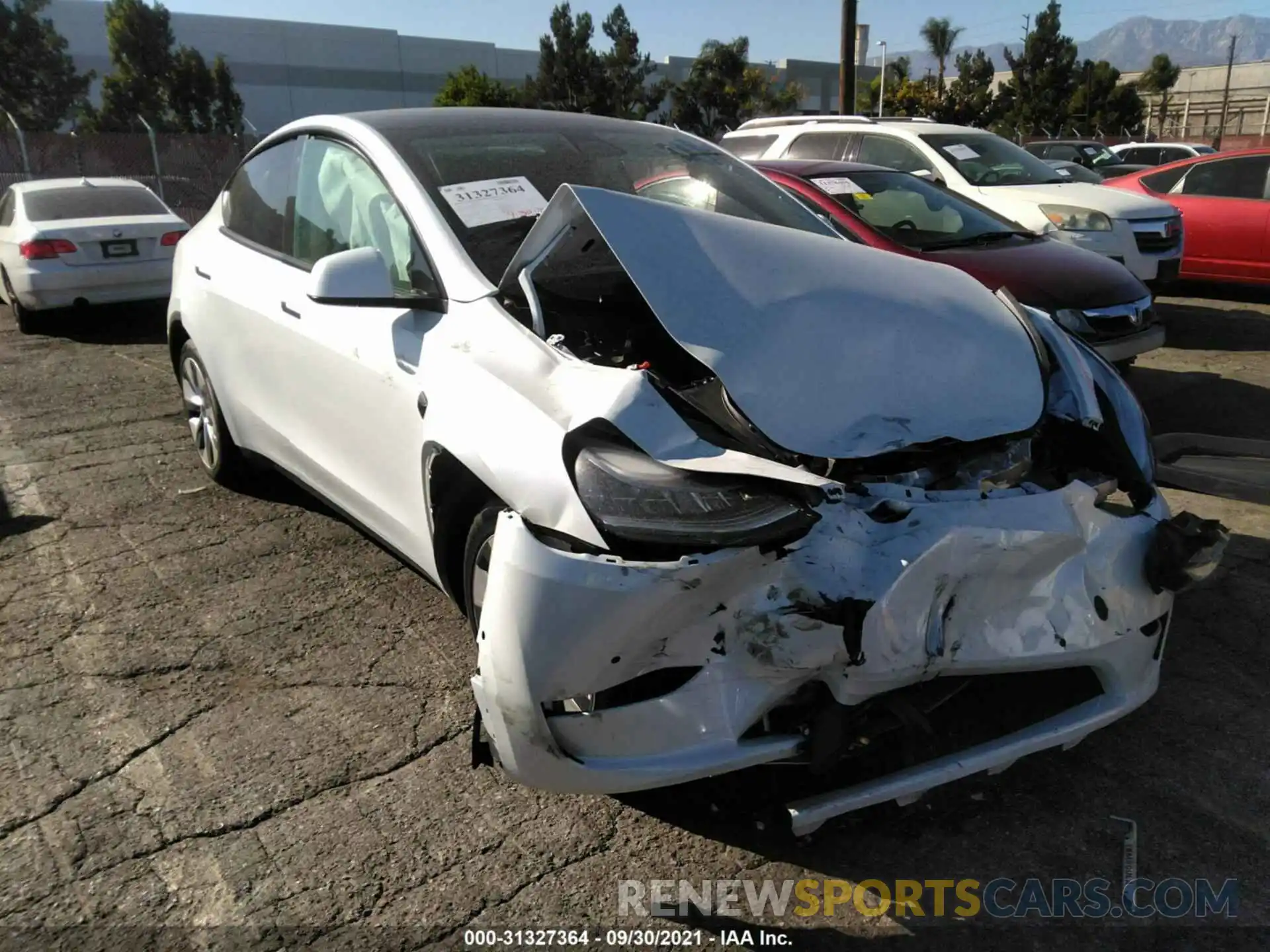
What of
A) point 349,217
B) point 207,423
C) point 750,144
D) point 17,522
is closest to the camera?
point 349,217

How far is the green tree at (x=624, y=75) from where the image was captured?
39312 millimetres

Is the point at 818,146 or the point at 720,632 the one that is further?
the point at 818,146

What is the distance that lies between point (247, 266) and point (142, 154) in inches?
673

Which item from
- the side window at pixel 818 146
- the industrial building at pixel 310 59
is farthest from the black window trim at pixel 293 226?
the industrial building at pixel 310 59

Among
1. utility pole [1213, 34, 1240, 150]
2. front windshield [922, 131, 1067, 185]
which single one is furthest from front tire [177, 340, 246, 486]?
utility pole [1213, 34, 1240, 150]

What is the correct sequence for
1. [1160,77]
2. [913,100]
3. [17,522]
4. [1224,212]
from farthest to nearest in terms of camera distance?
[1160,77]
[913,100]
[1224,212]
[17,522]

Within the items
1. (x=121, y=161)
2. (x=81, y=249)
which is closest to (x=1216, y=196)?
(x=81, y=249)

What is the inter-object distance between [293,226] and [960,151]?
23.6 feet

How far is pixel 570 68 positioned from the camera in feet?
129

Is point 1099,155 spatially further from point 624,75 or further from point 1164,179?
point 624,75

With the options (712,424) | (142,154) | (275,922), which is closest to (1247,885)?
(712,424)

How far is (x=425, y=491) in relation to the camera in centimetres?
286

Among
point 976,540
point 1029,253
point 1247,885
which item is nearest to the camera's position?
point 976,540

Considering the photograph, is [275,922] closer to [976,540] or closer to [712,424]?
[712,424]
